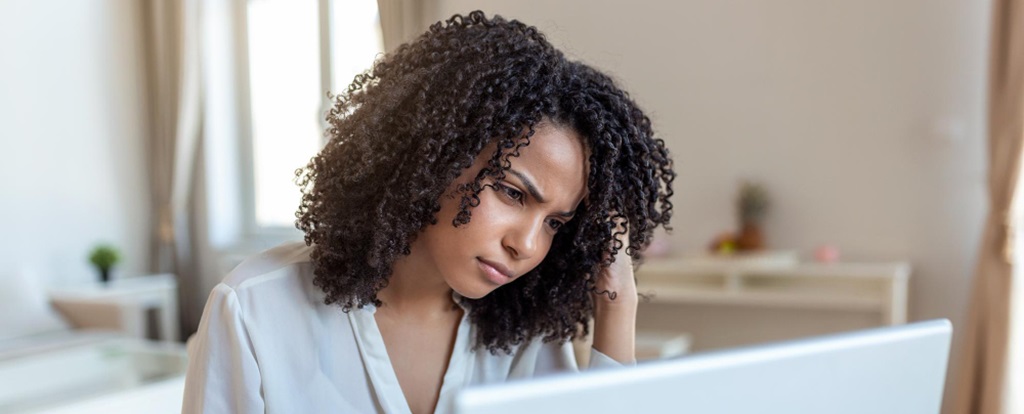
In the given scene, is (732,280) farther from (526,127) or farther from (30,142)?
(30,142)

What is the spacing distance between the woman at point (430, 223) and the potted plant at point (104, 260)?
3337 mm

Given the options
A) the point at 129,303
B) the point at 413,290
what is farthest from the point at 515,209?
the point at 129,303

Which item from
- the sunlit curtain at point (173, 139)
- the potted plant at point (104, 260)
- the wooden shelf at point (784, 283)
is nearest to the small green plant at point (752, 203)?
the wooden shelf at point (784, 283)

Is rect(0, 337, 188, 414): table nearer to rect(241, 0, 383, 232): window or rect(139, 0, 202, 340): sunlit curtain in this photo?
rect(241, 0, 383, 232): window

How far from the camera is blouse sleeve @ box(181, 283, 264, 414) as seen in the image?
2.73 feet

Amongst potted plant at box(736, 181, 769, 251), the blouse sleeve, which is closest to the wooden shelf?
potted plant at box(736, 181, 769, 251)

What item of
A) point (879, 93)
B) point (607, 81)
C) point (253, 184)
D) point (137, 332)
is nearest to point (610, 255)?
point (607, 81)

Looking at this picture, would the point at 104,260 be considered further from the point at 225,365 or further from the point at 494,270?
the point at 494,270

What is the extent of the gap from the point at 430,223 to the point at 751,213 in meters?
2.18

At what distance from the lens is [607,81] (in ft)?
2.89

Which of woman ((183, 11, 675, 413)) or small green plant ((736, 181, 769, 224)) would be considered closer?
woman ((183, 11, 675, 413))

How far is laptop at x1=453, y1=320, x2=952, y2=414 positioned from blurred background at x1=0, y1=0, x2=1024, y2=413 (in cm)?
110

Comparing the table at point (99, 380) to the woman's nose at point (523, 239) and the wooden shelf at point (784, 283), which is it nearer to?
the woman's nose at point (523, 239)

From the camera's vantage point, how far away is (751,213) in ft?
9.34
